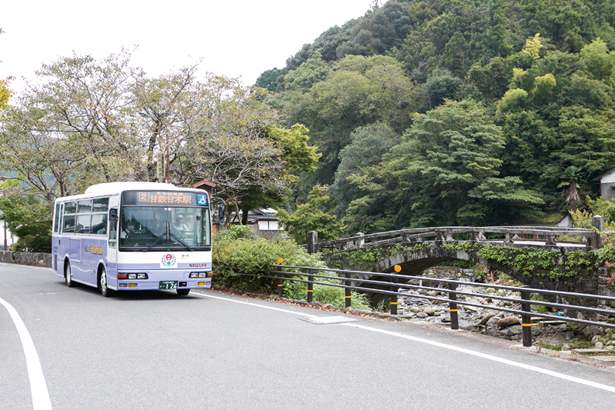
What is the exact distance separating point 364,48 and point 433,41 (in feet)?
44.0

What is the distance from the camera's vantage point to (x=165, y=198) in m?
15.0

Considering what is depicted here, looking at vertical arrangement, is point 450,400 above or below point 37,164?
below

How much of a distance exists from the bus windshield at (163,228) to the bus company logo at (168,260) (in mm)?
236

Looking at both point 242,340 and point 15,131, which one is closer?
point 242,340

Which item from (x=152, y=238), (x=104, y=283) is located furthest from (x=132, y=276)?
(x=104, y=283)

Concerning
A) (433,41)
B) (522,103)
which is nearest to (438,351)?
(522,103)

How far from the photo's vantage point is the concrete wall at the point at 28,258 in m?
40.8

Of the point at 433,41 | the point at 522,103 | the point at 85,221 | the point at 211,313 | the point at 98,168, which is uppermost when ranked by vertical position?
the point at 433,41

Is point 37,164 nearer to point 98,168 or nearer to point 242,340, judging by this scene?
point 98,168

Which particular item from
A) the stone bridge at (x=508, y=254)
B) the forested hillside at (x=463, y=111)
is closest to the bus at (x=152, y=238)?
the stone bridge at (x=508, y=254)

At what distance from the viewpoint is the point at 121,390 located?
603 cm

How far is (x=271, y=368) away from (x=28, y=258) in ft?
141

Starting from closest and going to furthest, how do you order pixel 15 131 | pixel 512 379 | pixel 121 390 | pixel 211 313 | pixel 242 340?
1. pixel 121 390
2. pixel 512 379
3. pixel 242 340
4. pixel 211 313
5. pixel 15 131

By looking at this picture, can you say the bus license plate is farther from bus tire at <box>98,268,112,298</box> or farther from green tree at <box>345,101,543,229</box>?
green tree at <box>345,101,543,229</box>
